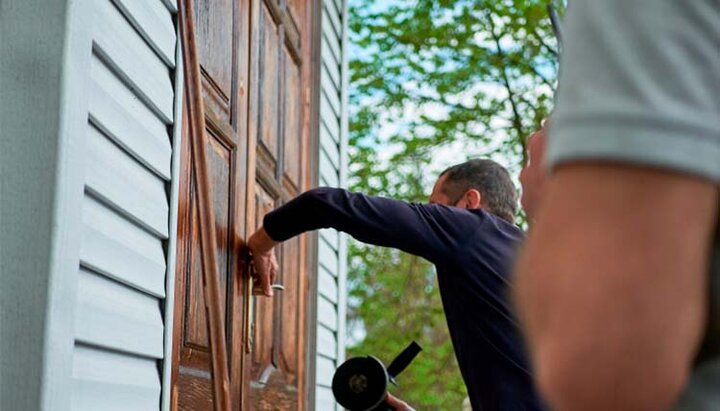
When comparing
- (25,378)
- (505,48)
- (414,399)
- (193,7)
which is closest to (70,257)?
(25,378)

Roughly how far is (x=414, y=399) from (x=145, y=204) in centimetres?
1317

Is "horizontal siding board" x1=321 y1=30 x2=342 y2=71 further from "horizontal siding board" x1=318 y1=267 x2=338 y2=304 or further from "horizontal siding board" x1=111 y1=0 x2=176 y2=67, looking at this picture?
"horizontal siding board" x1=111 y1=0 x2=176 y2=67

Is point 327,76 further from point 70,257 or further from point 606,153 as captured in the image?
point 606,153

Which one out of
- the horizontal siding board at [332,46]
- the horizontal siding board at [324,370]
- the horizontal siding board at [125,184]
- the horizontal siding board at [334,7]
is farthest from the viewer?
the horizontal siding board at [334,7]

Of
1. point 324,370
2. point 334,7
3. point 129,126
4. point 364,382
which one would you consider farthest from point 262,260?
point 334,7

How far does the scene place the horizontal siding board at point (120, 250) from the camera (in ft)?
7.66

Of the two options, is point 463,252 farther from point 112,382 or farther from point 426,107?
point 426,107

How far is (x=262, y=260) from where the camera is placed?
3990 mm

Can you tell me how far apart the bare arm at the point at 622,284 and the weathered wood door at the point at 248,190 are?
238 centimetres

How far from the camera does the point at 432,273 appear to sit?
52.4 ft

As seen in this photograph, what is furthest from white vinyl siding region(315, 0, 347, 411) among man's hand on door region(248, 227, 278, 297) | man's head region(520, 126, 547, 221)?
man's head region(520, 126, 547, 221)

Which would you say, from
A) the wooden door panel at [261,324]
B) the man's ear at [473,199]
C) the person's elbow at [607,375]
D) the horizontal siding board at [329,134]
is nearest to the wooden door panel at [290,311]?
the wooden door panel at [261,324]

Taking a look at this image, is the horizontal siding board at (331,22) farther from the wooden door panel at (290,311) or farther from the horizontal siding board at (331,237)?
the wooden door panel at (290,311)

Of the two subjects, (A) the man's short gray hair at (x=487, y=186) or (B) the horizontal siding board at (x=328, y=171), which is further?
(B) the horizontal siding board at (x=328, y=171)
